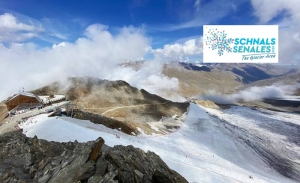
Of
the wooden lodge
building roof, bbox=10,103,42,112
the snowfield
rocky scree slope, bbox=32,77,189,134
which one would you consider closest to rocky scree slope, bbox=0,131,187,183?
the snowfield

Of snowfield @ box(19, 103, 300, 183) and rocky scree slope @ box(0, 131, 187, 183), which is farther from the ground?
rocky scree slope @ box(0, 131, 187, 183)

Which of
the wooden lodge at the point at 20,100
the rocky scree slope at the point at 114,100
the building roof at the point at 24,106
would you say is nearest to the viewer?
the building roof at the point at 24,106

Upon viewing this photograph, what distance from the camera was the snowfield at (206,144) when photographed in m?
43.2

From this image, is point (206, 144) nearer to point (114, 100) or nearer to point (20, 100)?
point (114, 100)

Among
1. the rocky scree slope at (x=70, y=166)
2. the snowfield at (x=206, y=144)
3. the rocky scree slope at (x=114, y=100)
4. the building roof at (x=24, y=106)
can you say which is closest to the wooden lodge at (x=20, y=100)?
the building roof at (x=24, y=106)

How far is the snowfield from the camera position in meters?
43.2

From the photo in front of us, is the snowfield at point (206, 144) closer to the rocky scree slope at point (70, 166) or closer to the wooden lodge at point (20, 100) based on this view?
the rocky scree slope at point (70, 166)

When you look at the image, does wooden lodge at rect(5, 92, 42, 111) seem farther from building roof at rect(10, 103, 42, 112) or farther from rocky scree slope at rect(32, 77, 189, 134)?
rocky scree slope at rect(32, 77, 189, 134)

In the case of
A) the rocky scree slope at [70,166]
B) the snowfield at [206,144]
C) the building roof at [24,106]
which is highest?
the rocky scree slope at [70,166]

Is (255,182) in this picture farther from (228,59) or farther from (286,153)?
(286,153)

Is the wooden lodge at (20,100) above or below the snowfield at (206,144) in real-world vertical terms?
above

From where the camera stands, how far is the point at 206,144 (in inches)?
2965

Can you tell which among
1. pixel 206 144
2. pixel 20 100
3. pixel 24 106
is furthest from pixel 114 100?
pixel 206 144

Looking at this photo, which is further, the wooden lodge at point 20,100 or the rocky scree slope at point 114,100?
the rocky scree slope at point 114,100
